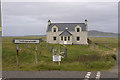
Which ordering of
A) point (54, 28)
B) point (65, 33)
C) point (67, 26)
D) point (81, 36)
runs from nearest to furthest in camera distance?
point (65, 33)
point (81, 36)
point (54, 28)
point (67, 26)

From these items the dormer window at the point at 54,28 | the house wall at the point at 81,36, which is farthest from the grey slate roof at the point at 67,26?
the house wall at the point at 81,36

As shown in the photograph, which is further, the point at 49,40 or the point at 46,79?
the point at 49,40

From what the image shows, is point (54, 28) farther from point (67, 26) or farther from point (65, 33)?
point (67, 26)

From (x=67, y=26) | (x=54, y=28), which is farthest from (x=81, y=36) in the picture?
(x=54, y=28)

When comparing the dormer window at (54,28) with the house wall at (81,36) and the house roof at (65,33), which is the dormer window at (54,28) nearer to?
the house roof at (65,33)

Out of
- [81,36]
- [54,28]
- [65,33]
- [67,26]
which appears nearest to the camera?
[65,33]

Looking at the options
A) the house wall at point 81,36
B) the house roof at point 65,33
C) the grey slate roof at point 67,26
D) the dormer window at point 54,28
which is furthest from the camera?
the grey slate roof at point 67,26

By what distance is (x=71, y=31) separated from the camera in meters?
39.7

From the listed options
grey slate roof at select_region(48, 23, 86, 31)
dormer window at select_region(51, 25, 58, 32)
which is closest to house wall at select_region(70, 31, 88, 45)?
grey slate roof at select_region(48, 23, 86, 31)

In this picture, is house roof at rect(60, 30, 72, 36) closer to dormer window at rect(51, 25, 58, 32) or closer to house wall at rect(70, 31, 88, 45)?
house wall at rect(70, 31, 88, 45)

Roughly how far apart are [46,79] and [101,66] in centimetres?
587

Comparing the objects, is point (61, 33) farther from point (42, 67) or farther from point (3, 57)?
point (42, 67)

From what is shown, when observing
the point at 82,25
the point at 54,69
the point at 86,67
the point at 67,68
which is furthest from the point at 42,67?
the point at 82,25

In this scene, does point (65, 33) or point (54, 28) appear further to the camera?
point (54, 28)
